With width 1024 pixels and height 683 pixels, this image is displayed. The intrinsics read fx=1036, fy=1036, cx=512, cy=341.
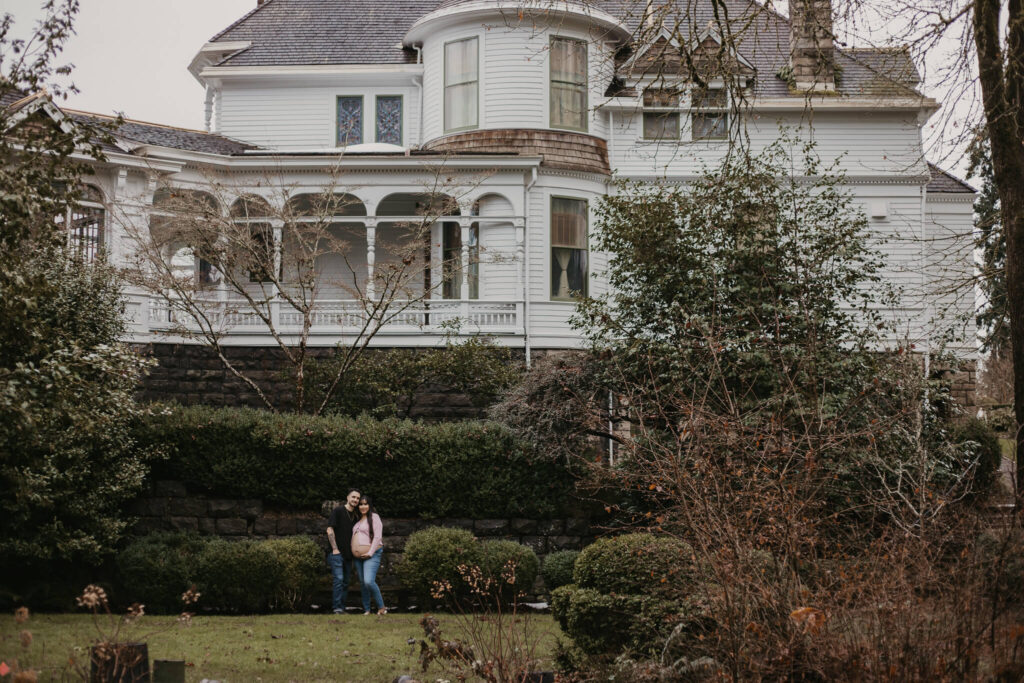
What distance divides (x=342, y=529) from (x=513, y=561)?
246cm

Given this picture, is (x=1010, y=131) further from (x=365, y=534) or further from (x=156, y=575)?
(x=156, y=575)

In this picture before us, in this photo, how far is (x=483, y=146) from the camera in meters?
22.9

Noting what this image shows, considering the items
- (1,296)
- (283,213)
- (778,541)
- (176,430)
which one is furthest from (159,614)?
(778,541)

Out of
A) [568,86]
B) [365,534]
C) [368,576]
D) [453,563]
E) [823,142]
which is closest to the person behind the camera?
[368,576]

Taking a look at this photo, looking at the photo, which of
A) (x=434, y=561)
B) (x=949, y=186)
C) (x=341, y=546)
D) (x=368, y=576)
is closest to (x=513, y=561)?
(x=434, y=561)

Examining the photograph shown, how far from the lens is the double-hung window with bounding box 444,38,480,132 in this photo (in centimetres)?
2308

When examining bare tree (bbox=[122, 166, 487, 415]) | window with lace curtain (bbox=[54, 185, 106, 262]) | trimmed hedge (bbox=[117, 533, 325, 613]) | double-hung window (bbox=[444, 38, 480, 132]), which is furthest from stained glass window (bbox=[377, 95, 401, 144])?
trimmed hedge (bbox=[117, 533, 325, 613])

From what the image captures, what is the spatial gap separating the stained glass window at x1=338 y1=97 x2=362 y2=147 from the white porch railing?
551 cm

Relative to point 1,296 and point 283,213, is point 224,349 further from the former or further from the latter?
point 1,296

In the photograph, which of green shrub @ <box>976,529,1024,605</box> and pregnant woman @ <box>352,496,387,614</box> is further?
pregnant woman @ <box>352,496,387,614</box>

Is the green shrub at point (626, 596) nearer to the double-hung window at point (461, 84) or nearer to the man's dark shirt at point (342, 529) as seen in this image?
the man's dark shirt at point (342, 529)

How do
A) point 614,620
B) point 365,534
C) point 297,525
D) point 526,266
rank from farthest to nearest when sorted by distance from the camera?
point 526,266
point 297,525
point 365,534
point 614,620

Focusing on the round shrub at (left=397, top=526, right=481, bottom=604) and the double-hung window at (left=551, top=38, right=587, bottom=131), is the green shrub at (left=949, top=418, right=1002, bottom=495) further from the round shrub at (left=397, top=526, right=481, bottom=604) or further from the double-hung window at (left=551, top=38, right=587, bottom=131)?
the double-hung window at (left=551, top=38, right=587, bottom=131)

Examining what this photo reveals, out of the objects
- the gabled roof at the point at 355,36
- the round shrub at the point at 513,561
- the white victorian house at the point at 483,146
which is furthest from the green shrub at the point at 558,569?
the gabled roof at the point at 355,36
